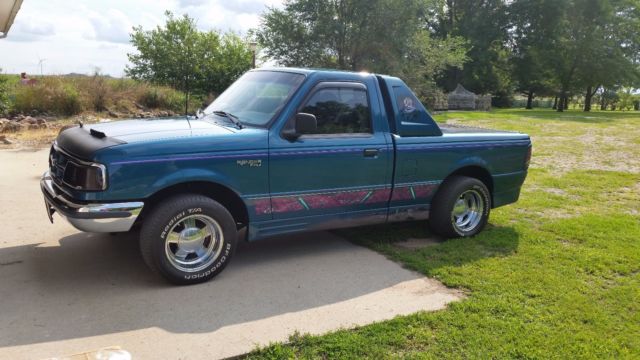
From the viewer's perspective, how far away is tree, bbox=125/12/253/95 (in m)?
21.7

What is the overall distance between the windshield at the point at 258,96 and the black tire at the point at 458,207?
211 cm

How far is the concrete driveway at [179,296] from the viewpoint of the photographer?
3504 millimetres

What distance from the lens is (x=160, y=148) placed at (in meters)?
4.16

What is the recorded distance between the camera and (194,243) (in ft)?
14.6

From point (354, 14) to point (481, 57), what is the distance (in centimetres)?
3039

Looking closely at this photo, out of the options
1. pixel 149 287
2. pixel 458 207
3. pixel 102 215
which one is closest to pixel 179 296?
pixel 149 287

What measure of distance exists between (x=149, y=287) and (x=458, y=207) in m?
3.54

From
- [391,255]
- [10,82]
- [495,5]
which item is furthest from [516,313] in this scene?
[495,5]

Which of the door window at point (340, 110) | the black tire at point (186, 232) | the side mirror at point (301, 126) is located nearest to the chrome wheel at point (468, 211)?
the door window at point (340, 110)

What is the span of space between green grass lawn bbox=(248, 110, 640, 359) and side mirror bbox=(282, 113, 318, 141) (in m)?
1.66

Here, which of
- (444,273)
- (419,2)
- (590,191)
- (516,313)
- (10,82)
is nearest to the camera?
(516,313)

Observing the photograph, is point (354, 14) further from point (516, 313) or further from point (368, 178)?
point (516, 313)

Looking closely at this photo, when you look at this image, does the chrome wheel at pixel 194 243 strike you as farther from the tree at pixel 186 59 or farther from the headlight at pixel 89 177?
the tree at pixel 186 59

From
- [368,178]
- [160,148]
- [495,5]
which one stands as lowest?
[368,178]
